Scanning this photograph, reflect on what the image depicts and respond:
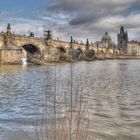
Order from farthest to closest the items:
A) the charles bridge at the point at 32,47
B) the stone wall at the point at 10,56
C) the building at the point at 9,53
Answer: the charles bridge at the point at 32,47 → the building at the point at 9,53 → the stone wall at the point at 10,56

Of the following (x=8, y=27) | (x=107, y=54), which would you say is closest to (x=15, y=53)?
(x=8, y=27)

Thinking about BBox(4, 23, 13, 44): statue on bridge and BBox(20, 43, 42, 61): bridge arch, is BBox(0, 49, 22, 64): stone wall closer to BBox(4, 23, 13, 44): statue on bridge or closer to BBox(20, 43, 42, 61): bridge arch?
BBox(4, 23, 13, 44): statue on bridge

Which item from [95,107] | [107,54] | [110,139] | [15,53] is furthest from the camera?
[107,54]

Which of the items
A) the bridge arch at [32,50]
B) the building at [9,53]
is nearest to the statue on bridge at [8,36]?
the building at [9,53]

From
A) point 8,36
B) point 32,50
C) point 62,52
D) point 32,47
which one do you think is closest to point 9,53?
point 8,36

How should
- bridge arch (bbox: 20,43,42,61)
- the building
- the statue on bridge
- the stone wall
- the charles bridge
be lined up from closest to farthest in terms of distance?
1. the stone wall
2. the building
3. the charles bridge
4. the statue on bridge
5. bridge arch (bbox: 20,43,42,61)

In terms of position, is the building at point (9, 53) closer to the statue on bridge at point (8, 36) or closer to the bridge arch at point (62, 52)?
the statue on bridge at point (8, 36)

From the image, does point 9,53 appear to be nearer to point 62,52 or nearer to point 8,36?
point 8,36

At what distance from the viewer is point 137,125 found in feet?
37.9

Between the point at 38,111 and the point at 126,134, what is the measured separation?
14.8ft

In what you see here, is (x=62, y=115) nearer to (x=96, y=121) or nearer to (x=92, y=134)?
(x=96, y=121)

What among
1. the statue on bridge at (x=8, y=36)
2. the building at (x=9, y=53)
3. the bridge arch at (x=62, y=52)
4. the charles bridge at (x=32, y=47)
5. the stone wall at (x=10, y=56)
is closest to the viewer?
the stone wall at (x=10, y=56)

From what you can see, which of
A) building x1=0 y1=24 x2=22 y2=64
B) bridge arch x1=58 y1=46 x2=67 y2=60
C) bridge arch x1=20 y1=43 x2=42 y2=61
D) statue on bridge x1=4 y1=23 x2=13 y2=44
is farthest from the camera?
bridge arch x1=58 y1=46 x2=67 y2=60

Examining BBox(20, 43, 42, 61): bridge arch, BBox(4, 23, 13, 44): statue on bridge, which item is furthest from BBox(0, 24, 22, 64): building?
BBox(20, 43, 42, 61): bridge arch
